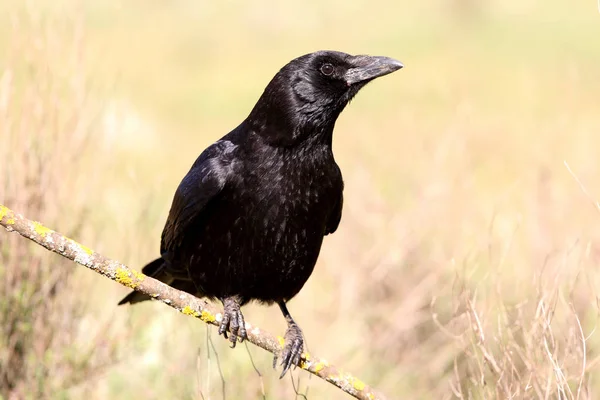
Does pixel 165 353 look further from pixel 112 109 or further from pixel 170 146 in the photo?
pixel 170 146

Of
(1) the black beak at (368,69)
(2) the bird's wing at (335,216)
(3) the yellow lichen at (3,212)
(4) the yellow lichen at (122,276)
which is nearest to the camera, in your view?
(3) the yellow lichen at (3,212)

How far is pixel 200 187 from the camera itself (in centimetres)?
473

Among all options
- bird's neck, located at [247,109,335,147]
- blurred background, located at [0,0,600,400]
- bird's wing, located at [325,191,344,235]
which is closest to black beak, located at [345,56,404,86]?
bird's neck, located at [247,109,335,147]

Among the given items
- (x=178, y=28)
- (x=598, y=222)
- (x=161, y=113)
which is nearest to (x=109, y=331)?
(x=598, y=222)

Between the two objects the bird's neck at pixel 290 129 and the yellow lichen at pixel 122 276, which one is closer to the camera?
the yellow lichen at pixel 122 276

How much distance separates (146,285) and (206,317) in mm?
488

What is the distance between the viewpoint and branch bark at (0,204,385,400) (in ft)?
11.4

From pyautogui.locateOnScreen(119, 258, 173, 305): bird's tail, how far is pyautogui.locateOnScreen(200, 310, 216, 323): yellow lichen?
1147 mm

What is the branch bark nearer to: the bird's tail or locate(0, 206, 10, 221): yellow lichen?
locate(0, 206, 10, 221): yellow lichen

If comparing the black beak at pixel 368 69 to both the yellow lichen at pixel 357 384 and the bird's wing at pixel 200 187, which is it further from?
the yellow lichen at pixel 357 384

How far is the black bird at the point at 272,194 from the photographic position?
15.1 ft

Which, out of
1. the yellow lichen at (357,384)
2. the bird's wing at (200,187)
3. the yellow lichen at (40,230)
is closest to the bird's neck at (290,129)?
the bird's wing at (200,187)

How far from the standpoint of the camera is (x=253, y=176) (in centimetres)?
464

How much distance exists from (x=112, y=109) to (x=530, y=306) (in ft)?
9.31
